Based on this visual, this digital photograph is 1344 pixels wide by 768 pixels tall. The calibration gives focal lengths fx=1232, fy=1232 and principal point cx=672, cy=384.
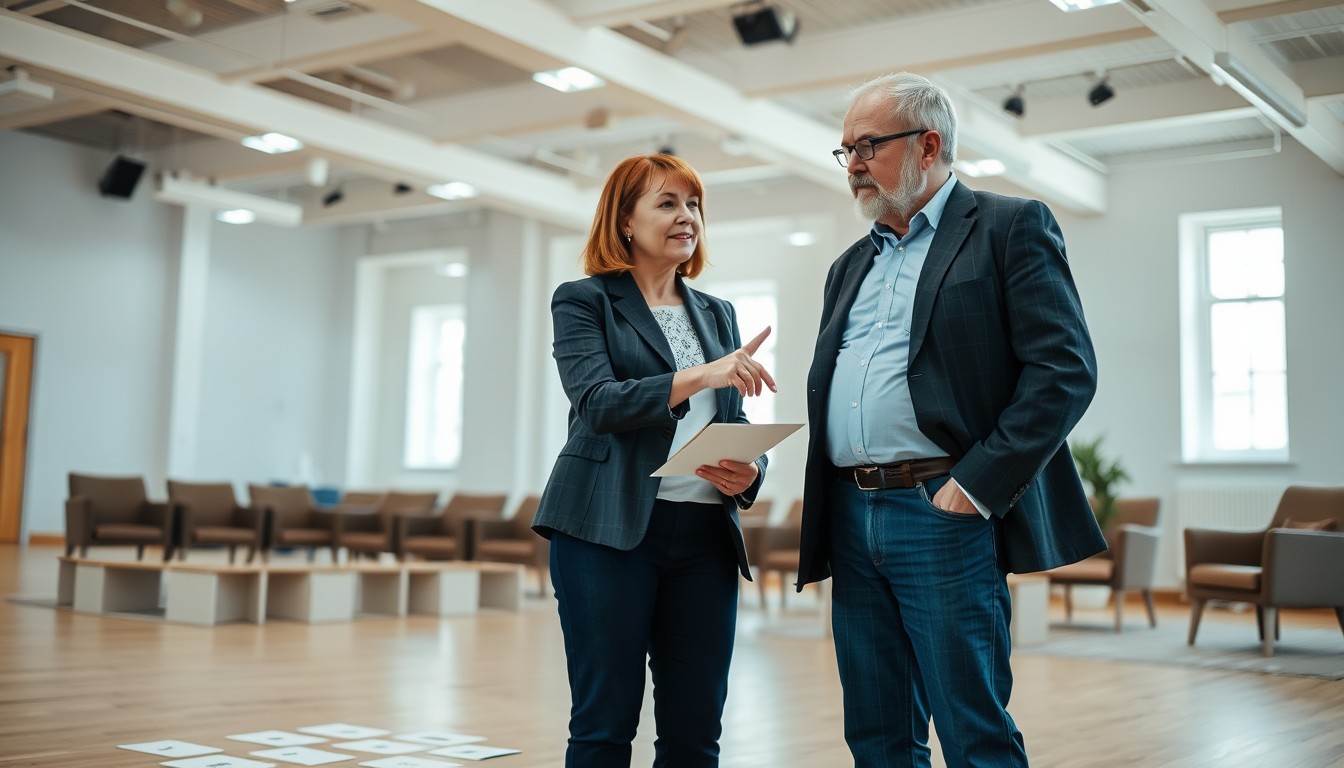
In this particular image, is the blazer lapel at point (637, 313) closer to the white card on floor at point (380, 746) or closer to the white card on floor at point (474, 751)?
the white card on floor at point (474, 751)

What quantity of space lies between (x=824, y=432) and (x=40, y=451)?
13760mm

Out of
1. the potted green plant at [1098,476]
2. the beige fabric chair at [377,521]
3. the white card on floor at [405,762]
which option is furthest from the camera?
the beige fabric chair at [377,521]

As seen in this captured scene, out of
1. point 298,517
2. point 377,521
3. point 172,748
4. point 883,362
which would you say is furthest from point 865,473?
point 298,517

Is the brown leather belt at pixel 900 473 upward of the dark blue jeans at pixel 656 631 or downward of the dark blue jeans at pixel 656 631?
upward

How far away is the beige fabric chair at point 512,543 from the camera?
10.0 metres

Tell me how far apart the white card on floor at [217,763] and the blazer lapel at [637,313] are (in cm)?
192

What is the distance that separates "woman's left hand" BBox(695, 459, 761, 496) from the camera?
200cm

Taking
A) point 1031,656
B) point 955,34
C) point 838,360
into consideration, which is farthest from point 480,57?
point 838,360

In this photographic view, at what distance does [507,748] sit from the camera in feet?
12.3

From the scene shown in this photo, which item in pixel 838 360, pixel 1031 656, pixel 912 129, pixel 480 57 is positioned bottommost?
pixel 1031 656

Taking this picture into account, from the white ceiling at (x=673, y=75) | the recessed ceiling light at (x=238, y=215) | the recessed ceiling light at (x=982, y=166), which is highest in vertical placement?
the white ceiling at (x=673, y=75)

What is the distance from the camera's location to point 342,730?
395cm

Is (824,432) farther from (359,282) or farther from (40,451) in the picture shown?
(359,282)

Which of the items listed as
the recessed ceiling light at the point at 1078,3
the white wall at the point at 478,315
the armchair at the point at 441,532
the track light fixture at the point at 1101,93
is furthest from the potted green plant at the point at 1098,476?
the armchair at the point at 441,532
